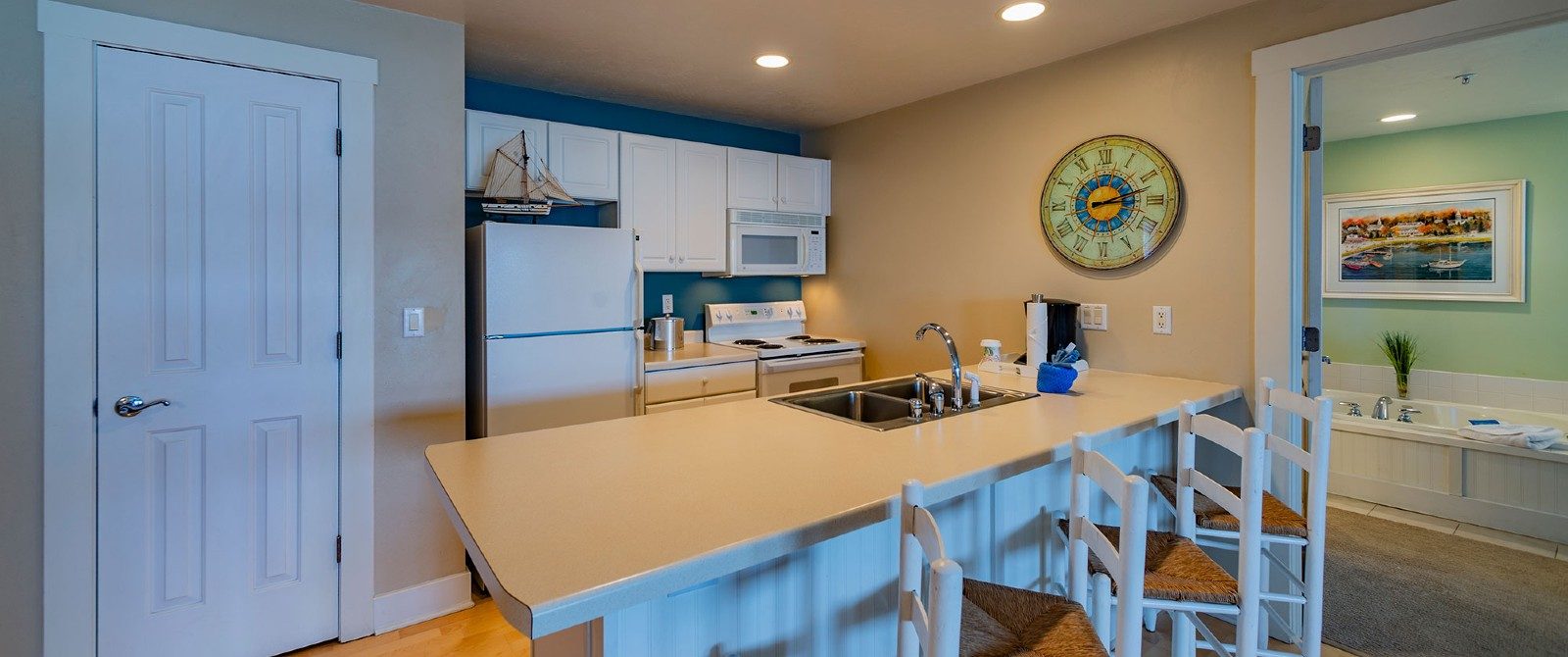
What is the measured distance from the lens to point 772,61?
297 cm

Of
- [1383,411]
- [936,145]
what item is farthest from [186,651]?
[1383,411]

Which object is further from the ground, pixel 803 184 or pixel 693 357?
pixel 803 184

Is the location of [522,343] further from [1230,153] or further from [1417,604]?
[1417,604]

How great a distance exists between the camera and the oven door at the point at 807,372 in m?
3.53

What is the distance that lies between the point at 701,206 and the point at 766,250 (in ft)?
1.64

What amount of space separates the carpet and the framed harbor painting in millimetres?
1784

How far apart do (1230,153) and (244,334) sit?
339cm

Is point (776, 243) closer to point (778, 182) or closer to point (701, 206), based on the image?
point (778, 182)

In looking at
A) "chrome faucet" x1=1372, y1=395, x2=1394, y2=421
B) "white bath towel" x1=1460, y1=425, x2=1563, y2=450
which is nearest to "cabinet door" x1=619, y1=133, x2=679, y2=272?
"white bath towel" x1=1460, y1=425, x2=1563, y2=450

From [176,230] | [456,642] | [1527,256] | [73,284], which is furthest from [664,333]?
[1527,256]

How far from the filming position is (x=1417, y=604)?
2.55 metres

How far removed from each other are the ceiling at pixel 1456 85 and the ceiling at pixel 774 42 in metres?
1.15

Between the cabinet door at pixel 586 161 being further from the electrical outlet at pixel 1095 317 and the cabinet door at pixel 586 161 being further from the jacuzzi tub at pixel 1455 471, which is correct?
the jacuzzi tub at pixel 1455 471

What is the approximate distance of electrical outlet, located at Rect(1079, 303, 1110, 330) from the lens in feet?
9.19
